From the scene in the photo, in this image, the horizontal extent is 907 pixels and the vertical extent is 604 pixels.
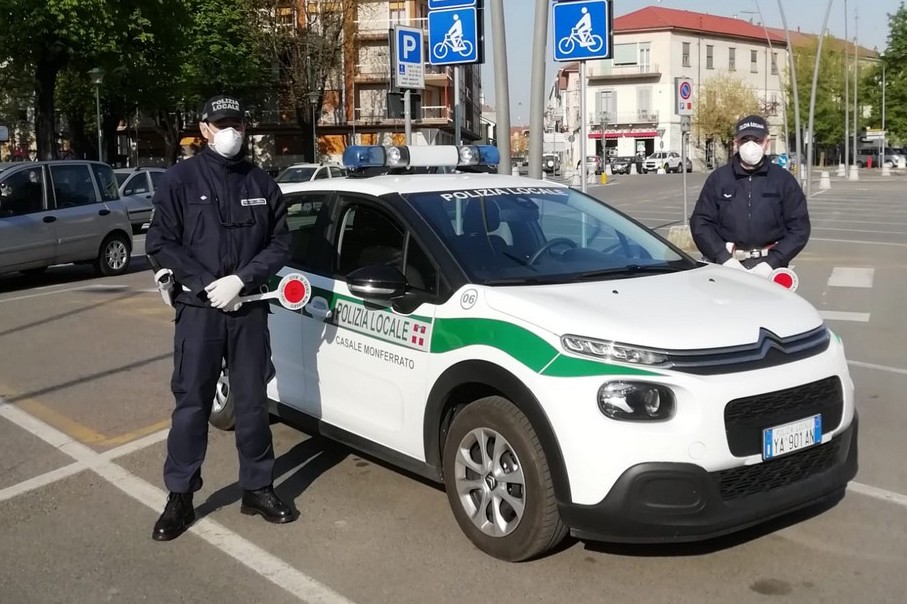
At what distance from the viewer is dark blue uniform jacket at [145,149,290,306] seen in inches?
175

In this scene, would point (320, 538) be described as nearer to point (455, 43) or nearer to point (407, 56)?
point (455, 43)

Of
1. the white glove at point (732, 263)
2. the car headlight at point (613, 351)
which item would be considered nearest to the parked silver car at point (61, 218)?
the white glove at point (732, 263)

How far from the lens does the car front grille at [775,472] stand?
3.81 meters

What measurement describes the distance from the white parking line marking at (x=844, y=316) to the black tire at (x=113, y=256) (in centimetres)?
1058

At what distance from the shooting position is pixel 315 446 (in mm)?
5996

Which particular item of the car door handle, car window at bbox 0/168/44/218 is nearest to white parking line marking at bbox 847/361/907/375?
the car door handle

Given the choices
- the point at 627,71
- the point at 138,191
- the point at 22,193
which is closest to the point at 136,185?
the point at 138,191

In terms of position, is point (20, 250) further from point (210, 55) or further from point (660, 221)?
point (210, 55)

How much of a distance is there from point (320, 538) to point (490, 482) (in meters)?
0.90

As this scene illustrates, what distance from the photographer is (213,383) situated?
182 inches

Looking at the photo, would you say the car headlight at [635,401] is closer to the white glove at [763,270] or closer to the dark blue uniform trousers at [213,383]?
the dark blue uniform trousers at [213,383]

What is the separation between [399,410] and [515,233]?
3.55 feet

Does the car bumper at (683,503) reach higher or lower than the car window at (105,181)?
lower

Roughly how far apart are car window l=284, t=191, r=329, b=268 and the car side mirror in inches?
36.9
